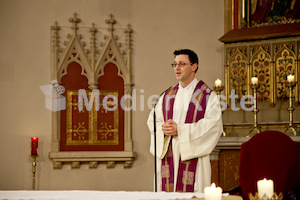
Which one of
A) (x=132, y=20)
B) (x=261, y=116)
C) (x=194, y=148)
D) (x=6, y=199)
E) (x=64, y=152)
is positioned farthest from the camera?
(x=132, y=20)

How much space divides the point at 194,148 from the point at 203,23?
3.25 metres

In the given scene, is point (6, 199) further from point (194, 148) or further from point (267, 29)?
point (267, 29)

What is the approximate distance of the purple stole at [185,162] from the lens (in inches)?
143

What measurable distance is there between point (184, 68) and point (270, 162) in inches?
39.1

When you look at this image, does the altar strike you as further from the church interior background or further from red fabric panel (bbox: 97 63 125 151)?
red fabric panel (bbox: 97 63 125 151)

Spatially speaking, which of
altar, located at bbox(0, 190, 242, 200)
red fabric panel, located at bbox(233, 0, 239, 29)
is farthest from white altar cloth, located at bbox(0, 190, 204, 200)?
red fabric panel, located at bbox(233, 0, 239, 29)

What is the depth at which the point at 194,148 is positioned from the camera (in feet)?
11.7

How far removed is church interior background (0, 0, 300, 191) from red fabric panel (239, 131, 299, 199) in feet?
6.83

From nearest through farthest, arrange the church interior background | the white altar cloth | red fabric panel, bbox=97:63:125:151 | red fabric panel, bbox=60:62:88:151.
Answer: the white altar cloth → the church interior background → red fabric panel, bbox=60:62:88:151 → red fabric panel, bbox=97:63:125:151

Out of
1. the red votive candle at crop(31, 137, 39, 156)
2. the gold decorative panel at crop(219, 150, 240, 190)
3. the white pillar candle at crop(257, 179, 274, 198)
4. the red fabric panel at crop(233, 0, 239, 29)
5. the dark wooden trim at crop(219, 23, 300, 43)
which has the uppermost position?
the red fabric panel at crop(233, 0, 239, 29)

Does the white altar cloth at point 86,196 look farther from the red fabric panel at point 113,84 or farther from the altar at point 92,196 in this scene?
the red fabric panel at point 113,84

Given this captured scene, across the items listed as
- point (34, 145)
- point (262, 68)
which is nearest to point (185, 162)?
point (262, 68)

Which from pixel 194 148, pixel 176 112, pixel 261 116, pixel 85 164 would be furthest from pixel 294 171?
pixel 85 164

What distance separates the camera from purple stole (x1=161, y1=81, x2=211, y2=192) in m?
3.63
